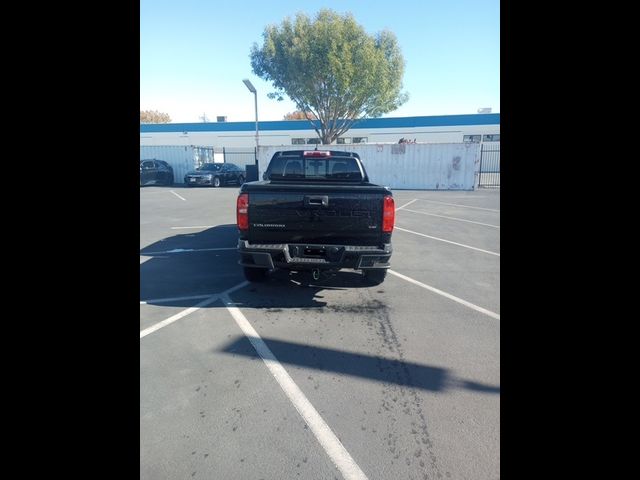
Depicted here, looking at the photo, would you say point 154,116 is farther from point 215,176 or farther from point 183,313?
point 183,313

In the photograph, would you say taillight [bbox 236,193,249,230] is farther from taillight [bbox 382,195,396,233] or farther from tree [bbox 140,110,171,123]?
tree [bbox 140,110,171,123]

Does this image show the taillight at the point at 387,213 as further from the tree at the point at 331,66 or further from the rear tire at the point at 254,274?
the tree at the point at 331,66

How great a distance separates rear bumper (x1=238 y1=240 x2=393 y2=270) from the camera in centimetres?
415

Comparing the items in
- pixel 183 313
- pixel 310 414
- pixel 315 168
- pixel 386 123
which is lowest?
pixel 310 414

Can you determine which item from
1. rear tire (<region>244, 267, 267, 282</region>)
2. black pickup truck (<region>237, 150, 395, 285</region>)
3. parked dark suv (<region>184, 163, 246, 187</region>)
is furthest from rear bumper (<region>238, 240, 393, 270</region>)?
parked dark suv (<region>184, 163, 246, 187</region>)

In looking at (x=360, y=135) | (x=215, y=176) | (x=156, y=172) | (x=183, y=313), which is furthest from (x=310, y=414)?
(x=360, y=135)

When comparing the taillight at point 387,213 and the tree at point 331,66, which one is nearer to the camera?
the taillight at point 387,213

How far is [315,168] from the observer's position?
6.29 meters

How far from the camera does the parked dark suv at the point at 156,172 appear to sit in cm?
2259

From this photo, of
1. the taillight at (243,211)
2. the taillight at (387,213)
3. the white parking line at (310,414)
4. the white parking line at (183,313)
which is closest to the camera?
the white parking line at (310,414)

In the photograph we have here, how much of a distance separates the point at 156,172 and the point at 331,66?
14.4m

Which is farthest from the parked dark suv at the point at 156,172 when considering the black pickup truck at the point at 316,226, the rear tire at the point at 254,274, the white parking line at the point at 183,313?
the black pickup truck at the point at 316,226

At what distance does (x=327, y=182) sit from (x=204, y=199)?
12.4 meters

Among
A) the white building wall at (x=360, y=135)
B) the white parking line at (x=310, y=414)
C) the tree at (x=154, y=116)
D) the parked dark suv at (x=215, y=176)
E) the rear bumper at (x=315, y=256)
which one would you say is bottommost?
the white parking line at (x=310, y=414)
